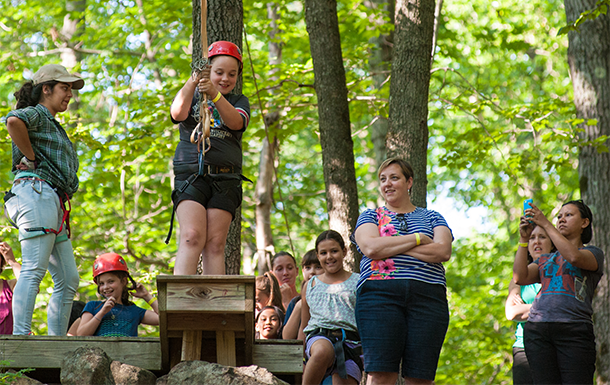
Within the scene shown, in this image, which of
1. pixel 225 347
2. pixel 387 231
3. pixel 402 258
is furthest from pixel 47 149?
pixel 402 258

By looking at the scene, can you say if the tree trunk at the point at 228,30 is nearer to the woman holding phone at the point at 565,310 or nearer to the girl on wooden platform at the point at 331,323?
the girl on wooden platform at the point at 331,323

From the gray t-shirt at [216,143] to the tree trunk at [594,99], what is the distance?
16.0 feet

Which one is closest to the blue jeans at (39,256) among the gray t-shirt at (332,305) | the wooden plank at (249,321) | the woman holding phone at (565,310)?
the wooden plank at (249,321)

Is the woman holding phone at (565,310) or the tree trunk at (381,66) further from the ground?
the tree trunk at (381,66)

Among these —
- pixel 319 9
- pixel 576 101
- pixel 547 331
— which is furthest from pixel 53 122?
pixel 576 101

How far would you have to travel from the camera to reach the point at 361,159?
56.5 ft

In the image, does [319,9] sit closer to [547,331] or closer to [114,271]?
[114,271]

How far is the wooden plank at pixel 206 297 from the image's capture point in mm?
3270

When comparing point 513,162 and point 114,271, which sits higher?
point 513,162

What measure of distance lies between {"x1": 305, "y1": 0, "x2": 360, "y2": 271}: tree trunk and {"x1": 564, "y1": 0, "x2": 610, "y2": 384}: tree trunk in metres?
3.01

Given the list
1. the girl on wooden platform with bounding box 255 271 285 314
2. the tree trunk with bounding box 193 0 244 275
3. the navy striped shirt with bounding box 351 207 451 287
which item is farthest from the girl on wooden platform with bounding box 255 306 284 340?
the navy striped shirt with bounding box 351 207 451 287

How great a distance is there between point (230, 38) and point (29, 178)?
1965 mm

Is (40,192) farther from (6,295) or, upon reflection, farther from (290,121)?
(290,121)

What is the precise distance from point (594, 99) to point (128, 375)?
641cm
